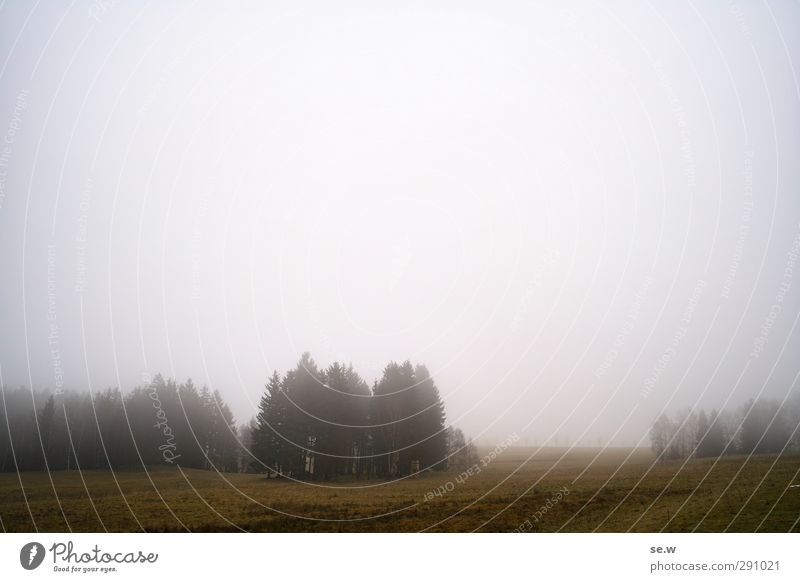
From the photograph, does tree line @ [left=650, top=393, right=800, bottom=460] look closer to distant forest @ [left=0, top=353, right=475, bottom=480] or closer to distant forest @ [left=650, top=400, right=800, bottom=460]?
distant forest @ [left=650, top=400, right=800, bottom=460]

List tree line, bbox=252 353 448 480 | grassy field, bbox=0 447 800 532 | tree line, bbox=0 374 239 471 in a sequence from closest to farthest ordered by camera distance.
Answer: grassy field, bbox=0 447 800 532, tree line, bbox=0 374 239 471, tree line, bbox=252 353 448 480

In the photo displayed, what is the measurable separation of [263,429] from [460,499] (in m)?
2.21

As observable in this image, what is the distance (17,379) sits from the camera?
554 centimetres

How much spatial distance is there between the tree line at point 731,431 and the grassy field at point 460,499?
0.13 m

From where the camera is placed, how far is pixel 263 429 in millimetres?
5824

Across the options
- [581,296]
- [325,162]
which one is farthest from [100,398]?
[581,296]

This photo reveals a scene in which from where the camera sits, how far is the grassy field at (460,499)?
5.38m

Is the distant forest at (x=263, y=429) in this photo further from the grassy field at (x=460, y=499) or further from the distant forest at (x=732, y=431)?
the distant forest at (x=732, y=431)

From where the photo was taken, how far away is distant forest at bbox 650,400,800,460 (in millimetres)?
5875

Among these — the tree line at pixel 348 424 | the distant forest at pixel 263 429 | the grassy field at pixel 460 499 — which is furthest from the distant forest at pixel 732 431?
the tree line at pixel 348 424

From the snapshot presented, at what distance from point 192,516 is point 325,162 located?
4040mm

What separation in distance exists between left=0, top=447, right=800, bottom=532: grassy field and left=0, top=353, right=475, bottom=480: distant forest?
158mm

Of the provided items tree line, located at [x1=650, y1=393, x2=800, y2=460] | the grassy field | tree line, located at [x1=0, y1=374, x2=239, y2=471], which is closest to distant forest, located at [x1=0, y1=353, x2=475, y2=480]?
tree line, located at [x1=0, y1=374, x2=239, y2=471]

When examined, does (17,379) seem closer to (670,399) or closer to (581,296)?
(581,296)
